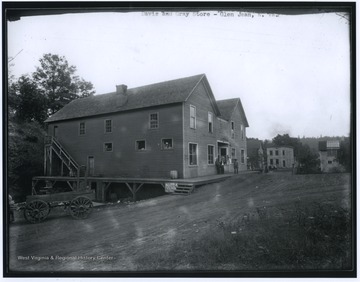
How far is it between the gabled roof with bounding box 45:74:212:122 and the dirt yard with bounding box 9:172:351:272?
617cm

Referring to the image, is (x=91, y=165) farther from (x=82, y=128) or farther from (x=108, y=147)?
(x=82, y=128)

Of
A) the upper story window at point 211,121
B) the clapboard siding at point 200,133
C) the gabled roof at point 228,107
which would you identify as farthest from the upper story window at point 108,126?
the gabled roof at point 228,107

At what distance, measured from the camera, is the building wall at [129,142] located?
596 inches

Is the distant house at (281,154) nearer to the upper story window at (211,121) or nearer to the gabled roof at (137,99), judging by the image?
the upper story window at (211,121)

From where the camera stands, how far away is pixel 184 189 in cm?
1263

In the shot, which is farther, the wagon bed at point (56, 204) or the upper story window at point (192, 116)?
the upper story window at point (192, 116)

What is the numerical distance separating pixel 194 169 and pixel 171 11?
11552 mm

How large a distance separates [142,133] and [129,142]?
118 centimetres

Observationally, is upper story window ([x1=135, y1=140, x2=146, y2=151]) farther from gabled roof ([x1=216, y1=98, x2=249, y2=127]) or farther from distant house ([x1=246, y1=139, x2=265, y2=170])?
distant house ([x1=246, y1=139, x2=265, y2=170])

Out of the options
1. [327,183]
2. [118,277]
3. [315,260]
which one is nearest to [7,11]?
[118,277]

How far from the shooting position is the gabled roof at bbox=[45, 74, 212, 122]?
50.1ft

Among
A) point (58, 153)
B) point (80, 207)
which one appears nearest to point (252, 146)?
point (58, 153)

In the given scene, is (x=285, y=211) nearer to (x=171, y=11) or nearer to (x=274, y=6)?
(x=274, y=6)

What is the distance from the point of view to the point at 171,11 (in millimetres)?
5289
